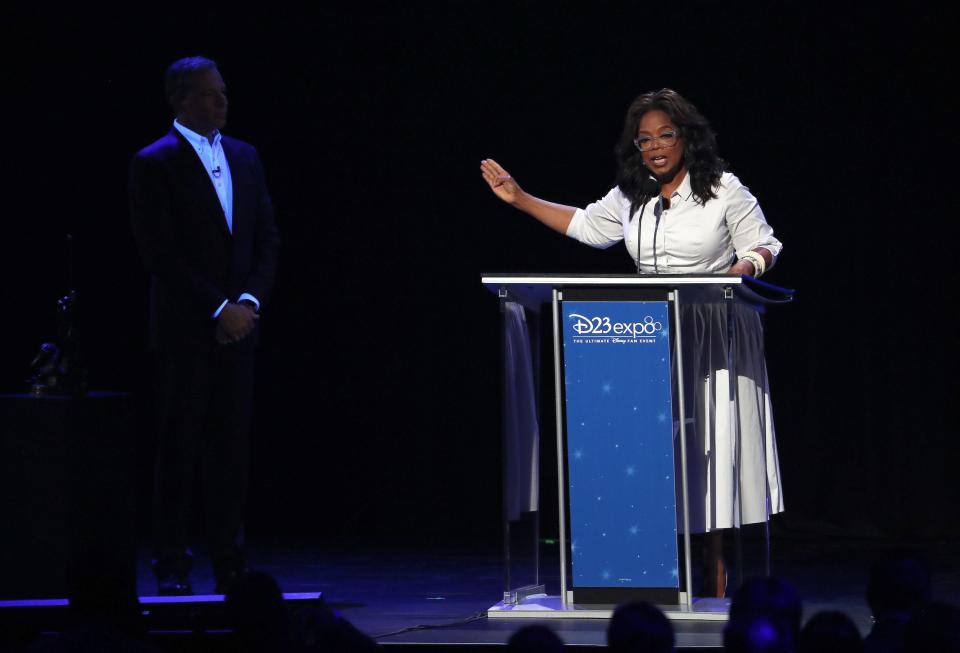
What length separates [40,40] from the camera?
658 centimetres

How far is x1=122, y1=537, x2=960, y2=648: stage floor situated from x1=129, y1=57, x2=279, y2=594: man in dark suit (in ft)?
1.55

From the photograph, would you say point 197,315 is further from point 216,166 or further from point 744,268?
point 744,268

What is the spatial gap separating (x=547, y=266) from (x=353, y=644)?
4258 millimetres

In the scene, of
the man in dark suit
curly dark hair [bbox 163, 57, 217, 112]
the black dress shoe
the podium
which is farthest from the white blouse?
the black dress shoe

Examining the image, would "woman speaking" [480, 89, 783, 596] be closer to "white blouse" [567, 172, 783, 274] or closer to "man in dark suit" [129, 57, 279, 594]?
"white blouse" [567, 172, 783, 274]

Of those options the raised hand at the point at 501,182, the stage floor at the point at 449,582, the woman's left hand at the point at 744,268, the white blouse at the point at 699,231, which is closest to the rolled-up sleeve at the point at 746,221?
the white blouse at the point at 699,231

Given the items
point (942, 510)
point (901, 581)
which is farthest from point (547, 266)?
point (901, 581)

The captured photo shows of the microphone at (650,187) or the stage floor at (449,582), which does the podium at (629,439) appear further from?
the microphone at (650,187)

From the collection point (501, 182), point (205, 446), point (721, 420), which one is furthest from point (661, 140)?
point (205, 446)

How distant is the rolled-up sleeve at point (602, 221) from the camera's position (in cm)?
453

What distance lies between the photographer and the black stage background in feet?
20.2

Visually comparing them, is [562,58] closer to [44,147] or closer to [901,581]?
[44,147]

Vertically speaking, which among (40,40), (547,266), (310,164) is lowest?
(547,266)

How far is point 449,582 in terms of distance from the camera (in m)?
5.04
